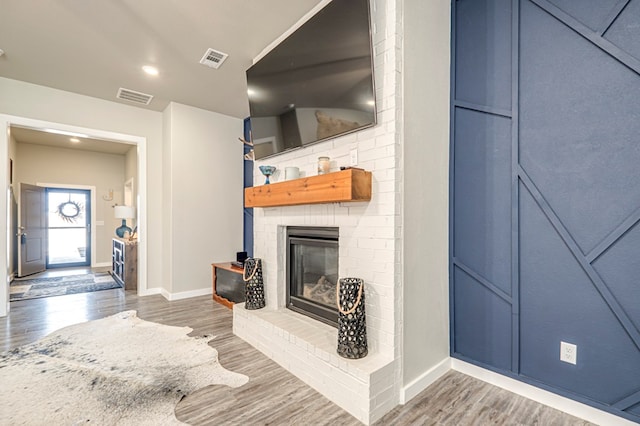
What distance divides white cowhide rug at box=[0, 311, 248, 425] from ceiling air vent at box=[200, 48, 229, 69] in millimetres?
2705

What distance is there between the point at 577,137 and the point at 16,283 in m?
7.64

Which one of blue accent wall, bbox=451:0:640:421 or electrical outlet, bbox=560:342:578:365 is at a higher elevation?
blue accent wall, bbox=451:0:640:421

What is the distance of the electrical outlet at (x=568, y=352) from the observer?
68.6 inches

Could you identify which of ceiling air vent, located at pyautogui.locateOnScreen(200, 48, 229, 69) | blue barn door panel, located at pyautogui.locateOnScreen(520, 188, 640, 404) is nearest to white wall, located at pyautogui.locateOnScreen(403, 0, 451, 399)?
blue barn door panel, located at pyautogui.locateOnScreen(520, 188, 640, 404)

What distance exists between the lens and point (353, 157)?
2.08 metres

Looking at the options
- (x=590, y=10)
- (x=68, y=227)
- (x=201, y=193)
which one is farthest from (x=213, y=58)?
(x=68, y=227)

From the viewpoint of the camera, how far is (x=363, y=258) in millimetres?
2021

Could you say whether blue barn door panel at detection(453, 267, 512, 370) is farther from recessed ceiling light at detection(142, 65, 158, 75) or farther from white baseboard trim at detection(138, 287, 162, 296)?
white baseboard trim at detection(138, 287, 162, 296)

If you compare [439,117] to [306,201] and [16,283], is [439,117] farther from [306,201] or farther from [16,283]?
[16,283]

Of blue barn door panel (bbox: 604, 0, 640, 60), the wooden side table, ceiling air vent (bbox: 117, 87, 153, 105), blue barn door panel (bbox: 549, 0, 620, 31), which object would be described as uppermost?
ceiling air vent (bbox: 117, 87, 153, 105)

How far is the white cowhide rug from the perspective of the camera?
176 cm

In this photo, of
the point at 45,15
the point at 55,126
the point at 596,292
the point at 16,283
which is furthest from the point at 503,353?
the point at 16,283

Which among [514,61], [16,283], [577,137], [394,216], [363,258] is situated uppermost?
[514,61]

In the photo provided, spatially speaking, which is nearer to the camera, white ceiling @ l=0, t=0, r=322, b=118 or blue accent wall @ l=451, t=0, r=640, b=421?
blue accent wall @ l=451, t=0, r=640, b=421
